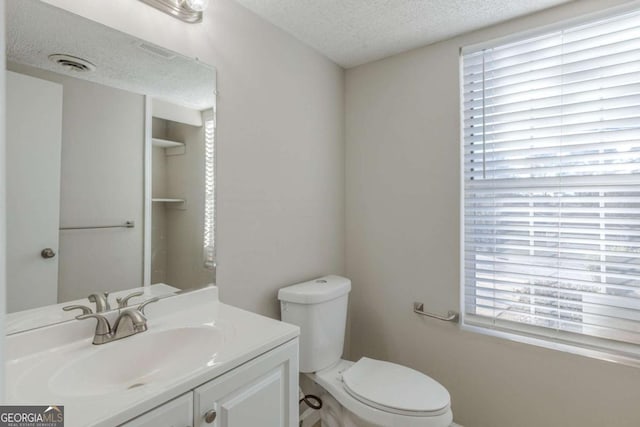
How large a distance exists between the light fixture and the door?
0.46 metres

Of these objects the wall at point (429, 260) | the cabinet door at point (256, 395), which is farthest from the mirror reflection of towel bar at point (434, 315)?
the cabinet door at point (256, 395)

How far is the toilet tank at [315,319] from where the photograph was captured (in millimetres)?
1499

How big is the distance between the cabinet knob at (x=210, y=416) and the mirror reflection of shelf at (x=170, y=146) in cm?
92

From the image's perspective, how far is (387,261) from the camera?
192 cm

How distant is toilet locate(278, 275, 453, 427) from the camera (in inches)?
47.5

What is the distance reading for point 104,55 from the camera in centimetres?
103

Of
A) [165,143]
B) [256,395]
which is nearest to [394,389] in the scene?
[256,395]

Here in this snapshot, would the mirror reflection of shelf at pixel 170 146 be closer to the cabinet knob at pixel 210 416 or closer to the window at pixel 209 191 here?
the window at pixel 209 191

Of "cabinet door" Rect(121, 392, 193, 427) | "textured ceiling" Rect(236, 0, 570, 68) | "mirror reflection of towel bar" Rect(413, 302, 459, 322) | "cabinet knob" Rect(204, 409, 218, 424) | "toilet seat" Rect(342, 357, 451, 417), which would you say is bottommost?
"toilet seat" Rect(342, 357, 451, 417)

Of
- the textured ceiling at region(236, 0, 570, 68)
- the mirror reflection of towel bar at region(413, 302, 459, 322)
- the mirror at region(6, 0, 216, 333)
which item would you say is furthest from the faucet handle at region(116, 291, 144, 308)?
the mirror reflection of towel bar at region(413, 302, 459, 322)

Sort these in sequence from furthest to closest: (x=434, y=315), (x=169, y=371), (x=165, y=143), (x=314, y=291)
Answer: (x=434, y=315)
(x=314, y=291)
(x=165, y=143)
(x=169, y=371)

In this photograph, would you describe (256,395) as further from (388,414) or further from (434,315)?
(434,315)

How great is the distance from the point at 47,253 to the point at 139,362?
436 mm

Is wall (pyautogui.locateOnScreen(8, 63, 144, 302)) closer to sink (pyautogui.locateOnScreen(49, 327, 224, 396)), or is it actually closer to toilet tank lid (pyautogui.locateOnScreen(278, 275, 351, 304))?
sink (pyautogui.locateOnScreen(49, 327, 224, 396))
